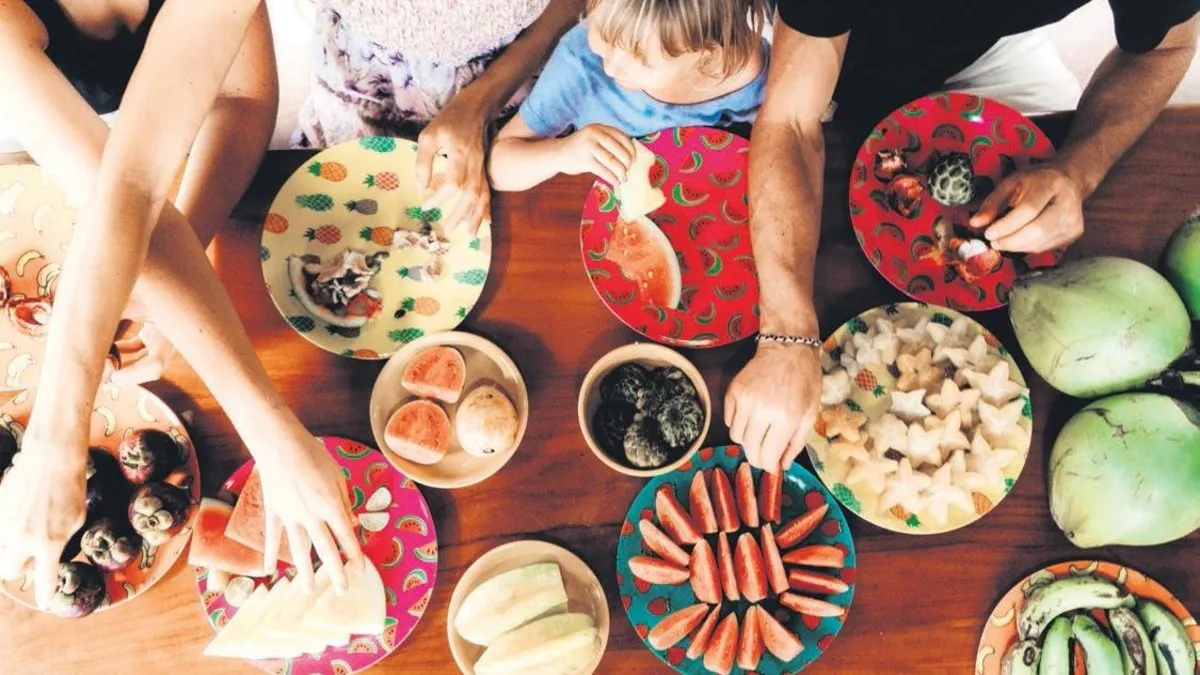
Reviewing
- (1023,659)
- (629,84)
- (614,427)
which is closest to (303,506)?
(614,427)

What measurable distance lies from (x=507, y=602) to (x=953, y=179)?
1.04m

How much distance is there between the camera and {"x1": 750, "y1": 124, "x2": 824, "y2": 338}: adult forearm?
3.94 ft

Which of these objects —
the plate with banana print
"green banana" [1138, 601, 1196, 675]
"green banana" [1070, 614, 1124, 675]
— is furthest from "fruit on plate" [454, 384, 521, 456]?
"green banana" [1138, 601, 1196, 675]

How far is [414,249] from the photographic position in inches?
51.3

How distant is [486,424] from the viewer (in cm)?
117

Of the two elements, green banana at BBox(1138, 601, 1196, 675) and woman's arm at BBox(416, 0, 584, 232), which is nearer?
green banana at BBox(1138, 601, 1196, 675)

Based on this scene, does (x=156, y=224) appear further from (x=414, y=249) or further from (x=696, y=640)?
(x=696, y=640)

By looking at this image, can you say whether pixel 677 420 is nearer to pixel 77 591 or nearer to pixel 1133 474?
pixel 1133 474

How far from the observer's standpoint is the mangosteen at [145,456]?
1.13 m

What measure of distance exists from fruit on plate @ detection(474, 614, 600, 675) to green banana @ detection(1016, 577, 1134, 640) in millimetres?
687

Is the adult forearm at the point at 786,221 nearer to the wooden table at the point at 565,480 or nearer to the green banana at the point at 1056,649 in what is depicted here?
the wooden table at the point at 565,480

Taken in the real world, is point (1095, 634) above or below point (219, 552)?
below

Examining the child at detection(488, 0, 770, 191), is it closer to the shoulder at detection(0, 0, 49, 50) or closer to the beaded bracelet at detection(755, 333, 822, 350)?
the beaded bracelet at detection(755, 333, 822, 350)

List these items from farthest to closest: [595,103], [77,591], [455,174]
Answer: [595,103] → [455,174] → [77,591]
